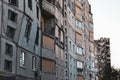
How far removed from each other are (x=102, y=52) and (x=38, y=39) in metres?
113

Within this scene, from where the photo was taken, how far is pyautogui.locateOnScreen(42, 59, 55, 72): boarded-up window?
53997 mm

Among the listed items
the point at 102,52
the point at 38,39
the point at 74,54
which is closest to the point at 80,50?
the point at 74,54

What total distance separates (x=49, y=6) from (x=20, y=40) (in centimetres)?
1342

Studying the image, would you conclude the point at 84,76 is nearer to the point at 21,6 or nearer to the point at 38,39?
the point at 38,39

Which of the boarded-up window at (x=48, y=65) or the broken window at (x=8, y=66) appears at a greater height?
the boarded-up window at (x=48, y=65)

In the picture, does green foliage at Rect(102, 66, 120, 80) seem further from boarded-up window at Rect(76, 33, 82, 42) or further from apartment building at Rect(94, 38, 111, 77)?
apartment building at Rect(94, 38, 111, 77)

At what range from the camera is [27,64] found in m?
47.2

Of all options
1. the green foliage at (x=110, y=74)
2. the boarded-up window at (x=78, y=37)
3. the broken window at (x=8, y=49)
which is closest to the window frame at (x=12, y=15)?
the broken window at (x=8, y=49)

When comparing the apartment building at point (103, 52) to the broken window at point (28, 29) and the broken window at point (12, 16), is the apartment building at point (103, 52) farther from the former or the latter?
the broken window at point (12, 16)

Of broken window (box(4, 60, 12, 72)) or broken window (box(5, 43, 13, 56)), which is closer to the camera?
broken window (box(4, 60, 12, 72))

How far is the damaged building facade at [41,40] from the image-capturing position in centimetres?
4116

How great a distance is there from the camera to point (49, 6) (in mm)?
56438

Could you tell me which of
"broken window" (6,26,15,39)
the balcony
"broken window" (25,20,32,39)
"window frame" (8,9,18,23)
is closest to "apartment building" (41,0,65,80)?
the balcony

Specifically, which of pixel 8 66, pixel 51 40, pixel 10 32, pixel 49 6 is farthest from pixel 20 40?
pixel 49 6
